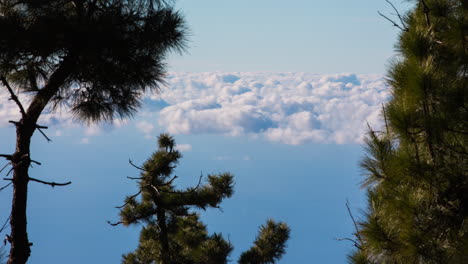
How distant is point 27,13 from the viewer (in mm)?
3369

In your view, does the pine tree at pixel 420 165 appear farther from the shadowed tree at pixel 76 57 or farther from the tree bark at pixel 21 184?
the tree bark at pixel 21 184

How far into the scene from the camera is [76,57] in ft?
11.2

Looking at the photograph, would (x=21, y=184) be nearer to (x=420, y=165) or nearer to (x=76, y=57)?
(x=76, y=57)

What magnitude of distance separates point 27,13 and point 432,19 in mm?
3007

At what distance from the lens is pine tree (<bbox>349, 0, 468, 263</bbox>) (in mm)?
2662

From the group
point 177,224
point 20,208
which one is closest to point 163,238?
point 177,224

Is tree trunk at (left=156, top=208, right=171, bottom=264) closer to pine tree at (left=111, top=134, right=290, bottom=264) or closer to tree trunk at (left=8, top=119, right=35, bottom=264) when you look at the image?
pine tree at (left=111, top=134, right=290, bottom=264)

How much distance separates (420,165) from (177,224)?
12.7ft

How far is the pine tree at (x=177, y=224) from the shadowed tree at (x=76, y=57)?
3.97 ft

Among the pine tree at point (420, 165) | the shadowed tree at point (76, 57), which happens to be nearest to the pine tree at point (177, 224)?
the shadowed tree at point (76, 57)

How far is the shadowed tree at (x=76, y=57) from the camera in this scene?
3227 millimetres

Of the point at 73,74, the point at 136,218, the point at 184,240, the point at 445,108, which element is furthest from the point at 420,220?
the point at 184,240

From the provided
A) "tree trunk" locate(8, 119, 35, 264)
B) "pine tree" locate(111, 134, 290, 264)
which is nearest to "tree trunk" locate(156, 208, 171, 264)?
"pine tree" locate(111, 134, 290, 264)

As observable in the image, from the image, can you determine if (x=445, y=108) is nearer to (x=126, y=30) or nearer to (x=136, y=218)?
(x=126, y=30)
